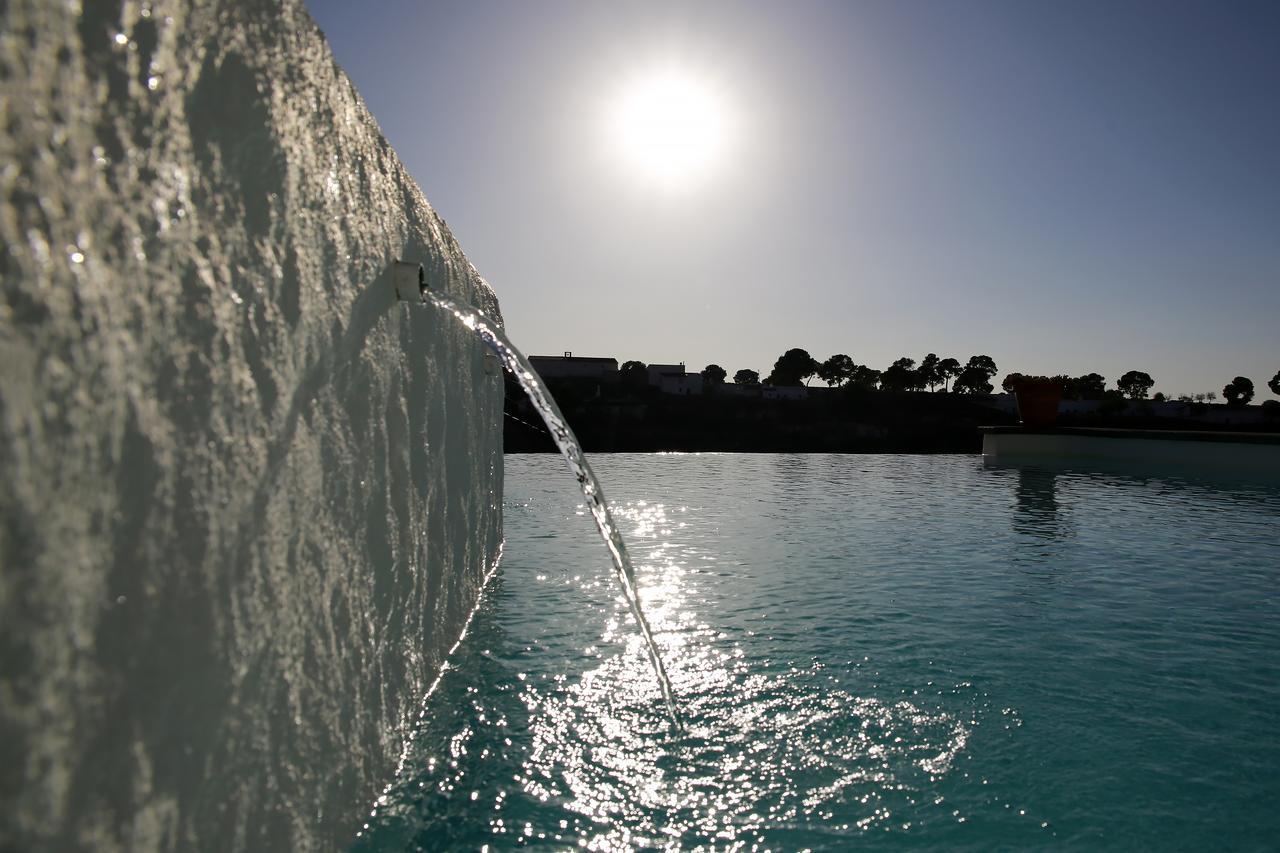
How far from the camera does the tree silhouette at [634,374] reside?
70250 mm

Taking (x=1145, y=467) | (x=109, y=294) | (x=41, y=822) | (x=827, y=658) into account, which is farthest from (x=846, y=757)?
(x=1145, y=467)

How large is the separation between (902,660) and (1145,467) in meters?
17.6

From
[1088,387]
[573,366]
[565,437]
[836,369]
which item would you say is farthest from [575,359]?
[565,437]

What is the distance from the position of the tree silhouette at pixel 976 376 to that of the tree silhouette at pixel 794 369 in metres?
15.8

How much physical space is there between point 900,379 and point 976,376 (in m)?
10.5

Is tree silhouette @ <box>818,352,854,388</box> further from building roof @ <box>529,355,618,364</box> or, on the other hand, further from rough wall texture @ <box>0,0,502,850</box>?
rough wall texture @ <box>0,0,502,850</box>

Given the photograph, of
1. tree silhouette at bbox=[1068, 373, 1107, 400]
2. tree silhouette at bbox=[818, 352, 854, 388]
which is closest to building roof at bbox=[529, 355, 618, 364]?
tree silhouette at bbox=[818, 352, 854, 388]

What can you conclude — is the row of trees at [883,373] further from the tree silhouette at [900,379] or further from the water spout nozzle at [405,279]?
the water spout nozzle at [405,279]

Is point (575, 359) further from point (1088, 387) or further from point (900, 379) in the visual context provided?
point (1088, 387)

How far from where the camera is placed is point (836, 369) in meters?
85.1

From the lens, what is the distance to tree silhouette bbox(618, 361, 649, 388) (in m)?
70.2

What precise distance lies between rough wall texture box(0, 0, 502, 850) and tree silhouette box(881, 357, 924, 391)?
3162 inches

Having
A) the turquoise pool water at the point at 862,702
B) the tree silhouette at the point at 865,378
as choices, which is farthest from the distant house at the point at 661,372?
the turquoise pool water at the point at 862,702

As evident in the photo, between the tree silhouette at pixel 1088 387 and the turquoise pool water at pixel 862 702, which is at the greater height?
the tree silhouette at pixel 1088 387
